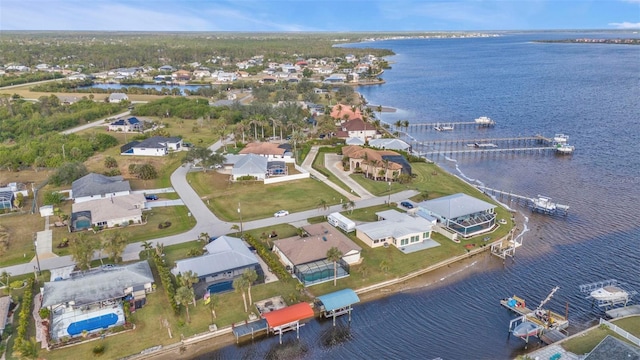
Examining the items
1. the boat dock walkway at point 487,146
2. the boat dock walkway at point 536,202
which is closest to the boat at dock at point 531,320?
the boat dock walkway at point 536,202

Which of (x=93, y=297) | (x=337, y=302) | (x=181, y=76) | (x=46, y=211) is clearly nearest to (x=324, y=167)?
(x=337, y=302)

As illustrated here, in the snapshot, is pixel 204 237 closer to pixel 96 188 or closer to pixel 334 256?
pixel 334 256

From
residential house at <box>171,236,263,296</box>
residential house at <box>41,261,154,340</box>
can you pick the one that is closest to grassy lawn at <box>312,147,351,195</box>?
residential house at <box>171,236,263,296</box>

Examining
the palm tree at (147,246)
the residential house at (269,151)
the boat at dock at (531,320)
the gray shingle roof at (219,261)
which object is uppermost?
the residential house at (269,151)

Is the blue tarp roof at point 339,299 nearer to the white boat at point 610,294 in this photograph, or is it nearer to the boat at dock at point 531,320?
the boat at dock at point 531,320

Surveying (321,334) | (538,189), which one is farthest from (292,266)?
(538,189)

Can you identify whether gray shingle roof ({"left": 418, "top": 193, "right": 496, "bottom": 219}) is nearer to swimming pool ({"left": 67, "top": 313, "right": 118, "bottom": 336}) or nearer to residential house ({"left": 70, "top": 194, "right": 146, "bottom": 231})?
residential house ({"left": 70, "top": 194, "right": 146, "bottom": 231})

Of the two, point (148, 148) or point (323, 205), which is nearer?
point (323, 205)
